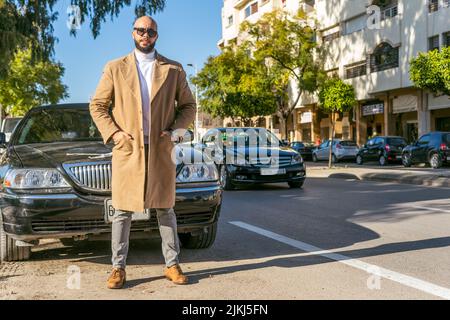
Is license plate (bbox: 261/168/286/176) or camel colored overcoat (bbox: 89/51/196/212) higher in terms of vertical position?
camel colored overcoat (bbox: 89/51/196/212)

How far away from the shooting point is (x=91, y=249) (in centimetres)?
599

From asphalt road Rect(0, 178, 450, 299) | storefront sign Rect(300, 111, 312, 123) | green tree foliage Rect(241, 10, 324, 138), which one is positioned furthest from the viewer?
storefront sign Rect(300, 111, 312, 123)

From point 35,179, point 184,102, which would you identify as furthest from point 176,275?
point 35,179

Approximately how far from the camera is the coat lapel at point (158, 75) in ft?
14.4

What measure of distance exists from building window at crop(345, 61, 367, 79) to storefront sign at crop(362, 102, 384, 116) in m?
2.19

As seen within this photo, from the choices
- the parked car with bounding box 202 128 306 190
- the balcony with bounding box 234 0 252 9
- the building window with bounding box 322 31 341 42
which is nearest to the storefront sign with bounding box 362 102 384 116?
the building window with bounding box 322 31 341 42

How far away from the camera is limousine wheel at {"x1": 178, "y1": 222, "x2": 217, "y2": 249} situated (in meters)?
5.80

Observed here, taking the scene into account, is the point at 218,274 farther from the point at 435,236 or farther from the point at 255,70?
the point at 255,70

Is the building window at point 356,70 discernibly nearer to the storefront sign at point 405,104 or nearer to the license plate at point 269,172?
the storefront sign at point 405,104

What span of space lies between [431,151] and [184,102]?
2011cm

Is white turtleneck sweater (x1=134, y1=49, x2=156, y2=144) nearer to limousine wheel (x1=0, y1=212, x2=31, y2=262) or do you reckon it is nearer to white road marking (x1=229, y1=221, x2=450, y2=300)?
limousine wheel (x1=0, y1=212, x2=31, y2=262)

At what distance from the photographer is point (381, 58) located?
35531 millimetres

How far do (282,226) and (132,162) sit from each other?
12.0 feet

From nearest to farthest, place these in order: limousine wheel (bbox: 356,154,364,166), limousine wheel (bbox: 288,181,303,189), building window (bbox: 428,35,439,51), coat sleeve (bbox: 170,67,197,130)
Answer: coat sleeve (bbox: 170,67,197,130) → limousine wheel (bbox: 288,181,303,189) → limousine wheel (bbox: 356,154,364,166) → building window (bbox: 428,35,439,51)
